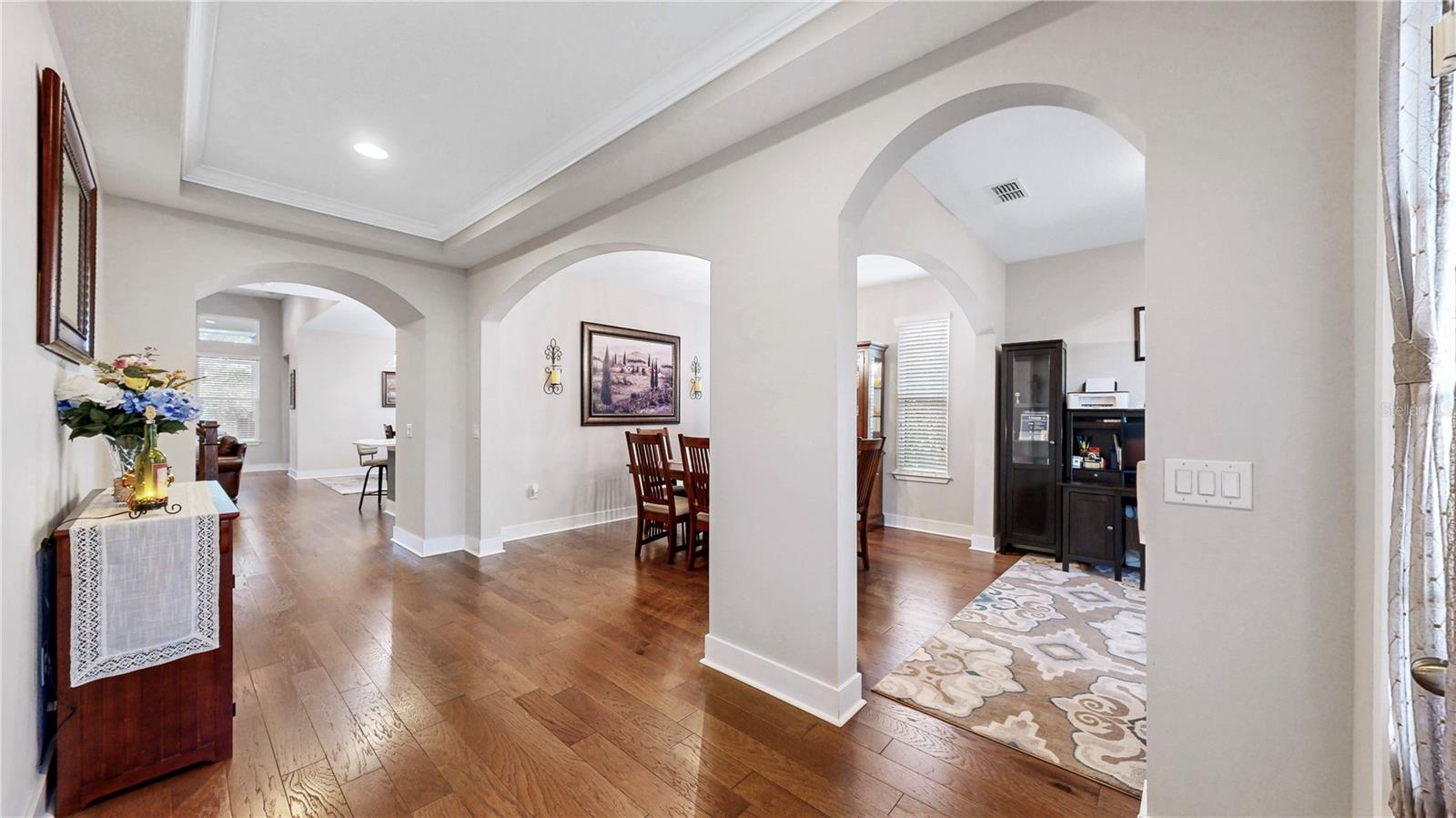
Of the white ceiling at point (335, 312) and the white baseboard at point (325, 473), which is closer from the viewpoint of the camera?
the white ceiling at point (335, 312)

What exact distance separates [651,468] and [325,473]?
831 centimetres

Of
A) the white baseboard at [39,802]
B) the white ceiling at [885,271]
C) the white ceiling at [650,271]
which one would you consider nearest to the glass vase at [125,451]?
the white baseboard at [39,802]

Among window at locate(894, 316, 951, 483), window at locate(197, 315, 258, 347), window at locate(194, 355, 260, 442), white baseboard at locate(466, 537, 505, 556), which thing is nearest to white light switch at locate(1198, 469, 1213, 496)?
window at locate(894, 316, 951, 483)

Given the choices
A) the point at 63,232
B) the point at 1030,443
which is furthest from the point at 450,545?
the point at 1030,443

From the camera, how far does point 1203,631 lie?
1354 millimetres

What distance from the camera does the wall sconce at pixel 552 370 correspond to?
524 centimetres

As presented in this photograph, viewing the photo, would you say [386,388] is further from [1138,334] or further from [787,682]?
[1138,334]

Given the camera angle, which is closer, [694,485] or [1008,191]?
[1008,191]

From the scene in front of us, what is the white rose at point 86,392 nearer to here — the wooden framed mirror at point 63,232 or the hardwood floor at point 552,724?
the wooden framed mirror at point 63,232

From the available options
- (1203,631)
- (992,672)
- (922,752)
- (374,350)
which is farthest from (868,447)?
(374,350)

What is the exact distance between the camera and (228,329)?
383 inches

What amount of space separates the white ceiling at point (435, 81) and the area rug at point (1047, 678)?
2449mm

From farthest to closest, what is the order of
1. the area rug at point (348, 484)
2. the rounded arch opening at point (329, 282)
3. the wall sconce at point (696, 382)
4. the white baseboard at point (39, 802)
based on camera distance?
the area rug at point (348, 484)
the wall sconce at point (696, 382)
the rounded arch opening at point (329, 282)
the white baseboard at point (39, 802)

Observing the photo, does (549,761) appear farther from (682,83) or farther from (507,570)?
(682,83)
